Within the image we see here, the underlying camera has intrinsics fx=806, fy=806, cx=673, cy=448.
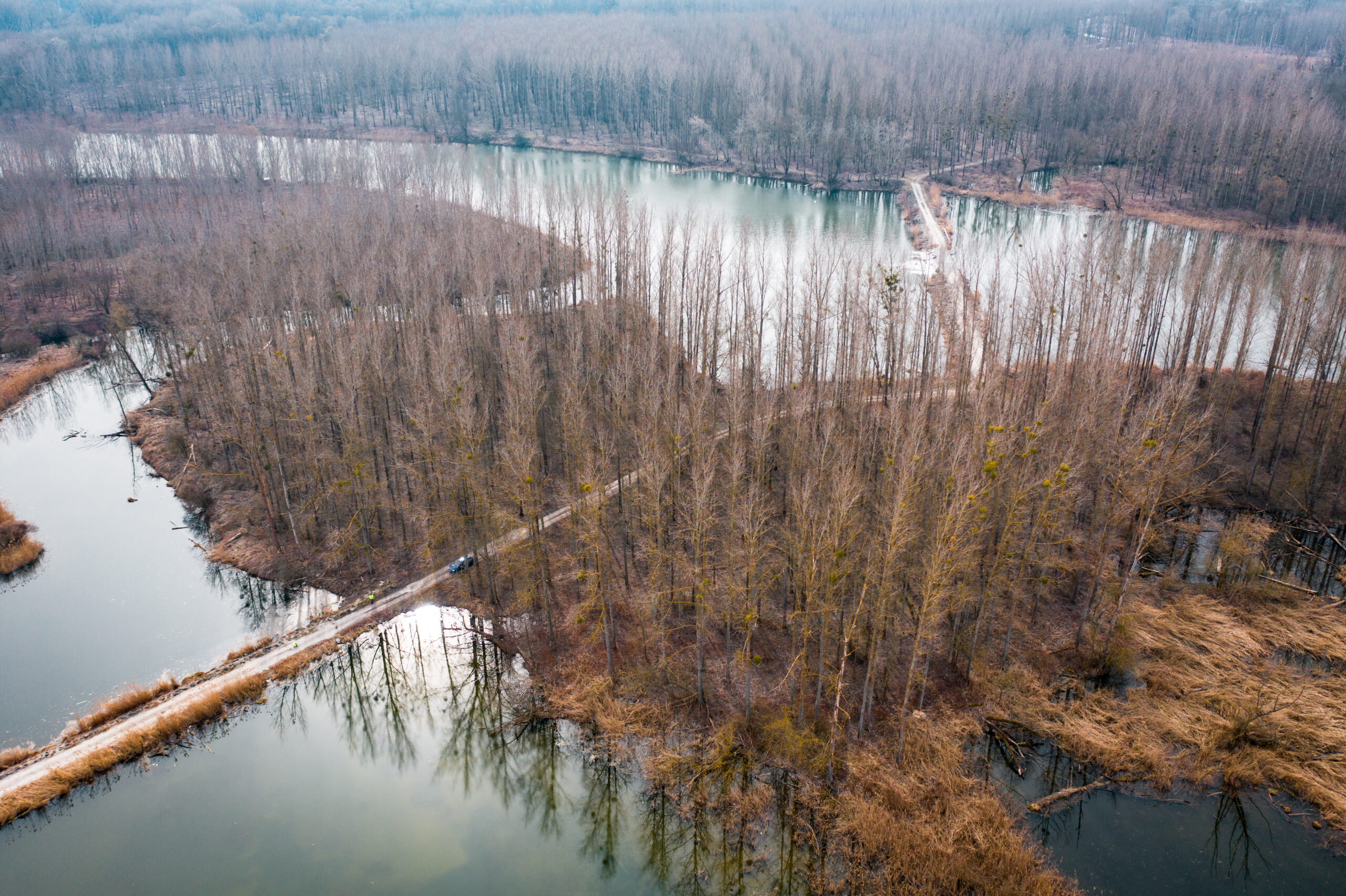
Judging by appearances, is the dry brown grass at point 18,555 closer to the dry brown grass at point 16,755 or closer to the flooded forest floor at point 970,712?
the dry brown grass at point 16,755

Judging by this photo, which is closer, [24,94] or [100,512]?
[100,512]

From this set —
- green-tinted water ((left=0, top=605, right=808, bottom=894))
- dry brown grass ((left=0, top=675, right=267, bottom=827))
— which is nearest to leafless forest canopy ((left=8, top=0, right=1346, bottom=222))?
green-tinted water ((left=0, top=605, right=808, bottom=894))

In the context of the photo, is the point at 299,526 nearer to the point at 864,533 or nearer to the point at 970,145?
the point at 864,533

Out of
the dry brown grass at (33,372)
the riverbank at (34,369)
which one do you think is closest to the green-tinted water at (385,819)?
the riverbank at (34,369)

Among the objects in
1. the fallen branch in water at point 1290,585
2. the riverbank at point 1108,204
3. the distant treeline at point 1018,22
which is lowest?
the fallen branch in water at point 1290,585

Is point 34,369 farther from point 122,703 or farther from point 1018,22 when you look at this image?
point 1018,22

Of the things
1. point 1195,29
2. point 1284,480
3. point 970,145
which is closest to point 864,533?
point 1284,480
